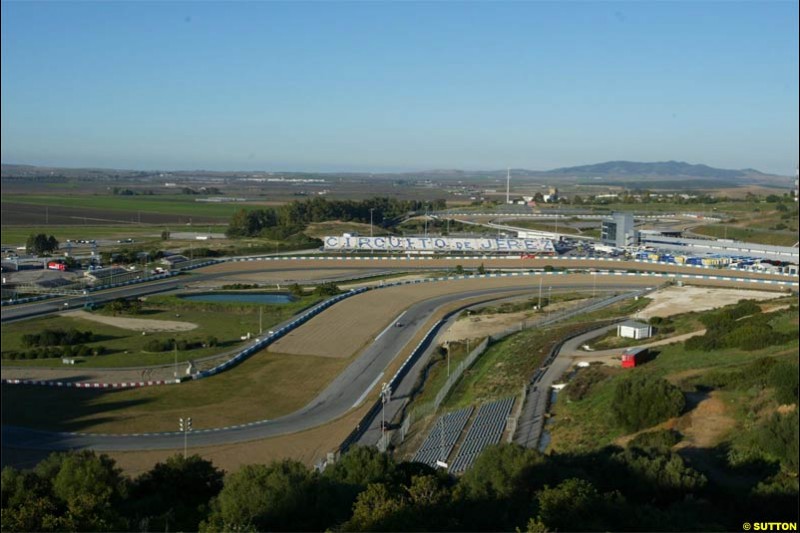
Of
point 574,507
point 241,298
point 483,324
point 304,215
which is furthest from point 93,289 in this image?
point 304,215

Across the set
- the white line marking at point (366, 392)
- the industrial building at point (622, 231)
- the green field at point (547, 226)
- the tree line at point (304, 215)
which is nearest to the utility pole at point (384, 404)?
the white line marking at point (366, 392)

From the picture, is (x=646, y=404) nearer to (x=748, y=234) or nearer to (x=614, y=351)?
(x=614, y=351)

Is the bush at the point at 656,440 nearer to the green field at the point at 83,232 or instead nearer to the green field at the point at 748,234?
the green field at the point at 83,232

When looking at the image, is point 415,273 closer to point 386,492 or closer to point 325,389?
point 325,389

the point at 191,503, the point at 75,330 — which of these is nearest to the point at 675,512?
the point at 191,503

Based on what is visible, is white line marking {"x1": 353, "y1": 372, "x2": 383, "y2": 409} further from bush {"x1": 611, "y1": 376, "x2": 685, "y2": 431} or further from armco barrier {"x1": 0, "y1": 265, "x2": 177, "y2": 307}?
armco barrier {"x1": 0, "y1": 265, "x2": 177, "y2": 307}

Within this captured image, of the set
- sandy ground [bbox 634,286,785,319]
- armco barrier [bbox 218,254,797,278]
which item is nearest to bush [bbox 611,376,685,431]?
sandy ground [bbox 634,286,785,319]
